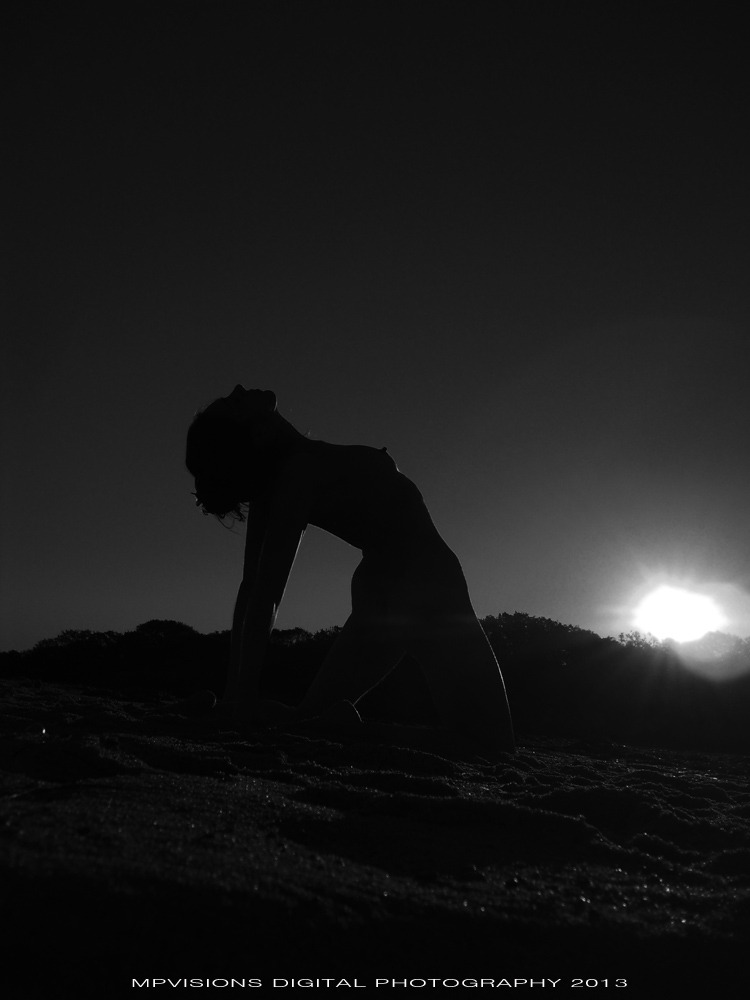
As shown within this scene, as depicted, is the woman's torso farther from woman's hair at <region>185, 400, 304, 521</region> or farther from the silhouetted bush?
the silhouetted bush

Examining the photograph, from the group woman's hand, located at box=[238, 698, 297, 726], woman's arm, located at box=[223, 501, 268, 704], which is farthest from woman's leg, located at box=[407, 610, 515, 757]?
woman's arm, located at box=[223, 501, 268, 704]

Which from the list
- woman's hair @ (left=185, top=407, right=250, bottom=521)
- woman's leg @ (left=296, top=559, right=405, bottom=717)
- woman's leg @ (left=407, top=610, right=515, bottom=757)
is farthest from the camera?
woman's leg @ (left=296, top=559, right=405, bottom=717)

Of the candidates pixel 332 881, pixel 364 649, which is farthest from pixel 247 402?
pixel 332 881

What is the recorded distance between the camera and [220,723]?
285 cm

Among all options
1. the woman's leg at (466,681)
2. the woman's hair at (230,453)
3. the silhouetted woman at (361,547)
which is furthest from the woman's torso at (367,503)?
the woman's leg at (466,681)

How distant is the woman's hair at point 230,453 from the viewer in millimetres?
3543

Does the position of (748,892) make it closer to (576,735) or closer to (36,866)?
(36,866)

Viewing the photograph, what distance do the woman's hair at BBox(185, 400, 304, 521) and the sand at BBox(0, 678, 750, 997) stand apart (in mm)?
1758

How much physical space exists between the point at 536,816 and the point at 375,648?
6.79ft

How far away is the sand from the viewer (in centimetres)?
84

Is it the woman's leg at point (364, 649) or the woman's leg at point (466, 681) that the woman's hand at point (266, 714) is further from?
the woman's leg at point (466, 681)

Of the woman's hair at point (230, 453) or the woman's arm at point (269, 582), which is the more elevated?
the woman's hair at point (230, 453)

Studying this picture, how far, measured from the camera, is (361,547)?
3775mm

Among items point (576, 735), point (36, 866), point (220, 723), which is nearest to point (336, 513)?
point (220, 723)
